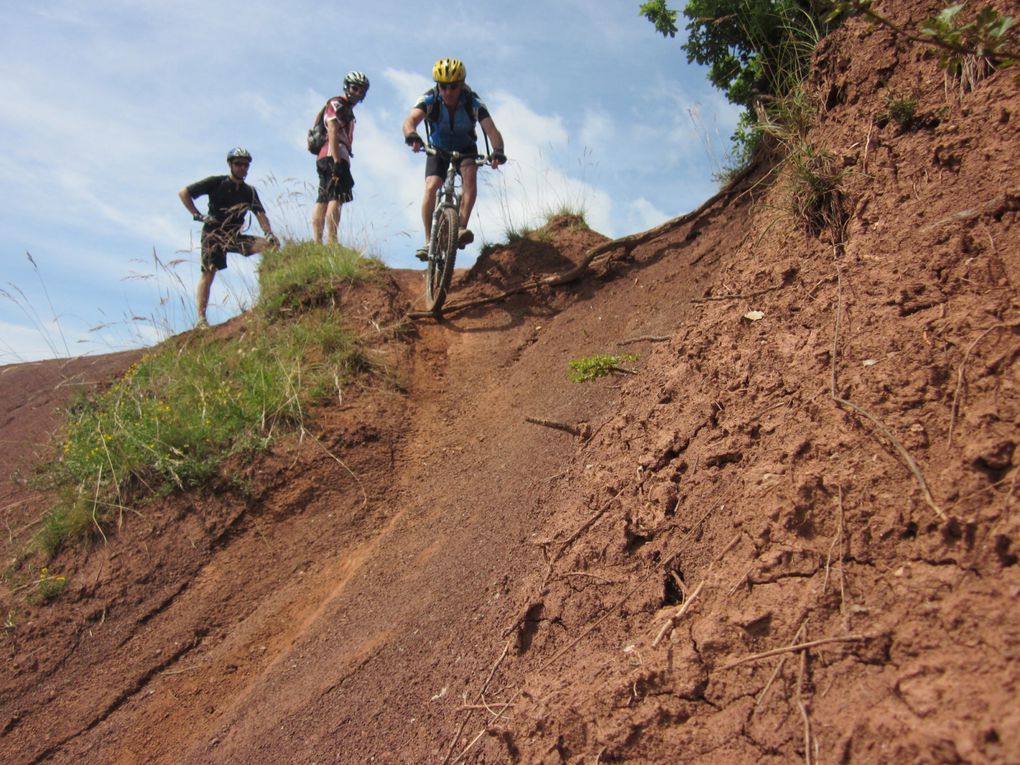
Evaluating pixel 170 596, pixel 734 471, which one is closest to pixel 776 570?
pixel 734 471

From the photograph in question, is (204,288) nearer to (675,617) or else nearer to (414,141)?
(414,141)

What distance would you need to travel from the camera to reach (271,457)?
5.62 m

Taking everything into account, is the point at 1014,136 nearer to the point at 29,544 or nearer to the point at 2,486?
the point at 29,544

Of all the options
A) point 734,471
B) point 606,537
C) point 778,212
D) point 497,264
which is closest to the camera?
point 734,471

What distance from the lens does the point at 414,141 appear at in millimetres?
7086

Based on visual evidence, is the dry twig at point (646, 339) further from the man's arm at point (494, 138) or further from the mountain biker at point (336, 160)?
the mountain biker at point (336, 160)

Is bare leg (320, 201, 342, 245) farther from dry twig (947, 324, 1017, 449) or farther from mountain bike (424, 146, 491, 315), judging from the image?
dry twig (947, 324, 1017, 449)

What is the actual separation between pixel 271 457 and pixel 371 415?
35.0 inches

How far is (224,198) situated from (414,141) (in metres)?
2.76

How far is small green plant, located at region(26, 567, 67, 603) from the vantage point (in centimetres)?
493

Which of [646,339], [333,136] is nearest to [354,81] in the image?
[333,136]

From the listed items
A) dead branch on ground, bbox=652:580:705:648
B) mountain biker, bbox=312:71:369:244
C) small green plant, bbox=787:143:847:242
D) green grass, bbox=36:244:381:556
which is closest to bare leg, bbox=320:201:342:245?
mountain biker, bbox=312:71:369:244

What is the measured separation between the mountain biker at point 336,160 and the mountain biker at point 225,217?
0.65 metres

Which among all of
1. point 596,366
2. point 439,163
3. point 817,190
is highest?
point 439,163
